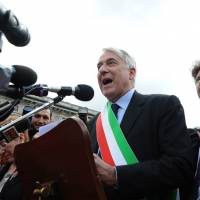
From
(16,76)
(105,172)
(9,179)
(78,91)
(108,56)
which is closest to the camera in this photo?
(105,172)

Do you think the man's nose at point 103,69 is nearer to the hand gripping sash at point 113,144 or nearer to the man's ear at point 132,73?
the man's ear at point 132,73

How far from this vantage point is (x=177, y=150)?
1.82 meters

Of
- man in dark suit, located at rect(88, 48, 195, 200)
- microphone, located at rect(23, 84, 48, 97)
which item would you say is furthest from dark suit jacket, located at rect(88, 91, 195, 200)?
microphone, located at rect(23, 84, 48, 97)

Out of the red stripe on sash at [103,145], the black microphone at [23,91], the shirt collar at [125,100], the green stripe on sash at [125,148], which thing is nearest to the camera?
the green stripe on sash at [125,148]

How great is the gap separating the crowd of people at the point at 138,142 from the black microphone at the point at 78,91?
290 millimetres

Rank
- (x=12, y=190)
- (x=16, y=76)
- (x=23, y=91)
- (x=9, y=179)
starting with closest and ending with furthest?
(x=16, y=76)
(x=23, y=91)
(x=12, y=190)
(x=9, y=179)

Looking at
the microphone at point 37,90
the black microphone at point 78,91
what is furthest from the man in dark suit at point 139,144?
the microphone at point 37,90

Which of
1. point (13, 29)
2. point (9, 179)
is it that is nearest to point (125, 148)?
point (13, 29)

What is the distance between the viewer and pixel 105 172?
1.59 metres

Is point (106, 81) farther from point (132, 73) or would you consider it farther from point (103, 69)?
point (132, 73)

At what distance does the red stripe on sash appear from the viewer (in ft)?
6.59

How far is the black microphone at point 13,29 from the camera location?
5.40ft

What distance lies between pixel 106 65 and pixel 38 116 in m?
2.46

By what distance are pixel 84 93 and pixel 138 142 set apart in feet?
3.36
